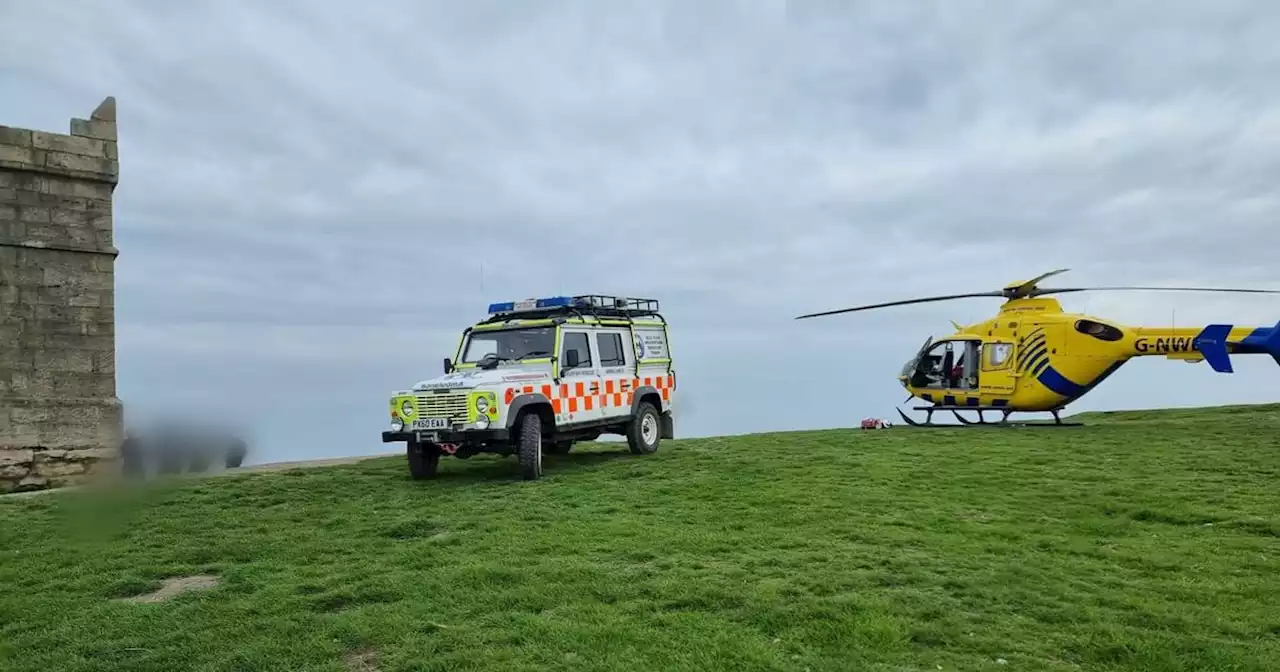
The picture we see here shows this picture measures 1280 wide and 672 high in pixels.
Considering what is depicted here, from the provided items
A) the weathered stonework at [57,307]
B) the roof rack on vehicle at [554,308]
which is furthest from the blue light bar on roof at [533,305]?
the weathered stonework at [57,307]

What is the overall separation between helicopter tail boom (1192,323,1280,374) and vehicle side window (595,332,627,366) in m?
9.01

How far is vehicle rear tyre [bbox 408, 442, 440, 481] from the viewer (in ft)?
34.5

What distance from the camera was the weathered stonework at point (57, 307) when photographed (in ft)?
36.8

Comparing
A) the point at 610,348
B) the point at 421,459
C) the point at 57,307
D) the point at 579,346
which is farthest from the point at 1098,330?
the point at 57,307

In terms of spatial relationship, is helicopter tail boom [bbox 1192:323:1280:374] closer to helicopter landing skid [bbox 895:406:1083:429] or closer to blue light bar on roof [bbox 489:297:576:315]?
helicopter landing skid [bbox 895:406:1083:429]

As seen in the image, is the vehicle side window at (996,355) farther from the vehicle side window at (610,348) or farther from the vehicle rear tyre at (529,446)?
the vehicle rear tyre at (529,446)

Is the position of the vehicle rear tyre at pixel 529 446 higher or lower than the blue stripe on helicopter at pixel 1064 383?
lower

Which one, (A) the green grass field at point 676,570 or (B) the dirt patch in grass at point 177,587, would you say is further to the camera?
(B) the dirt patch in grass at point 177,587

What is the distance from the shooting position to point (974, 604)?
16.4ft

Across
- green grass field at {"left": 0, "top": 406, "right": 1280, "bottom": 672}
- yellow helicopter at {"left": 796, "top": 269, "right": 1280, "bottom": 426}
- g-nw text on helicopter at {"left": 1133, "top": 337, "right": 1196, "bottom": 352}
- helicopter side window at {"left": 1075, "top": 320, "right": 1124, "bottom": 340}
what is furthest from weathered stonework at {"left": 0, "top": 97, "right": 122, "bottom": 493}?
g-nw text on helicopter at {"left": 1133, "top": 337, "right": 1196, "bottom": 352}

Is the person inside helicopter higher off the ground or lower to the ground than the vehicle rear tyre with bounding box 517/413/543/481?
higher

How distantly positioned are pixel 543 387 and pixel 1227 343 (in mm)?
10686

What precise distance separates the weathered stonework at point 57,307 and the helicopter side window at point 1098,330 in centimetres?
1464

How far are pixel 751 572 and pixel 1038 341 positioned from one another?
11.3 m
